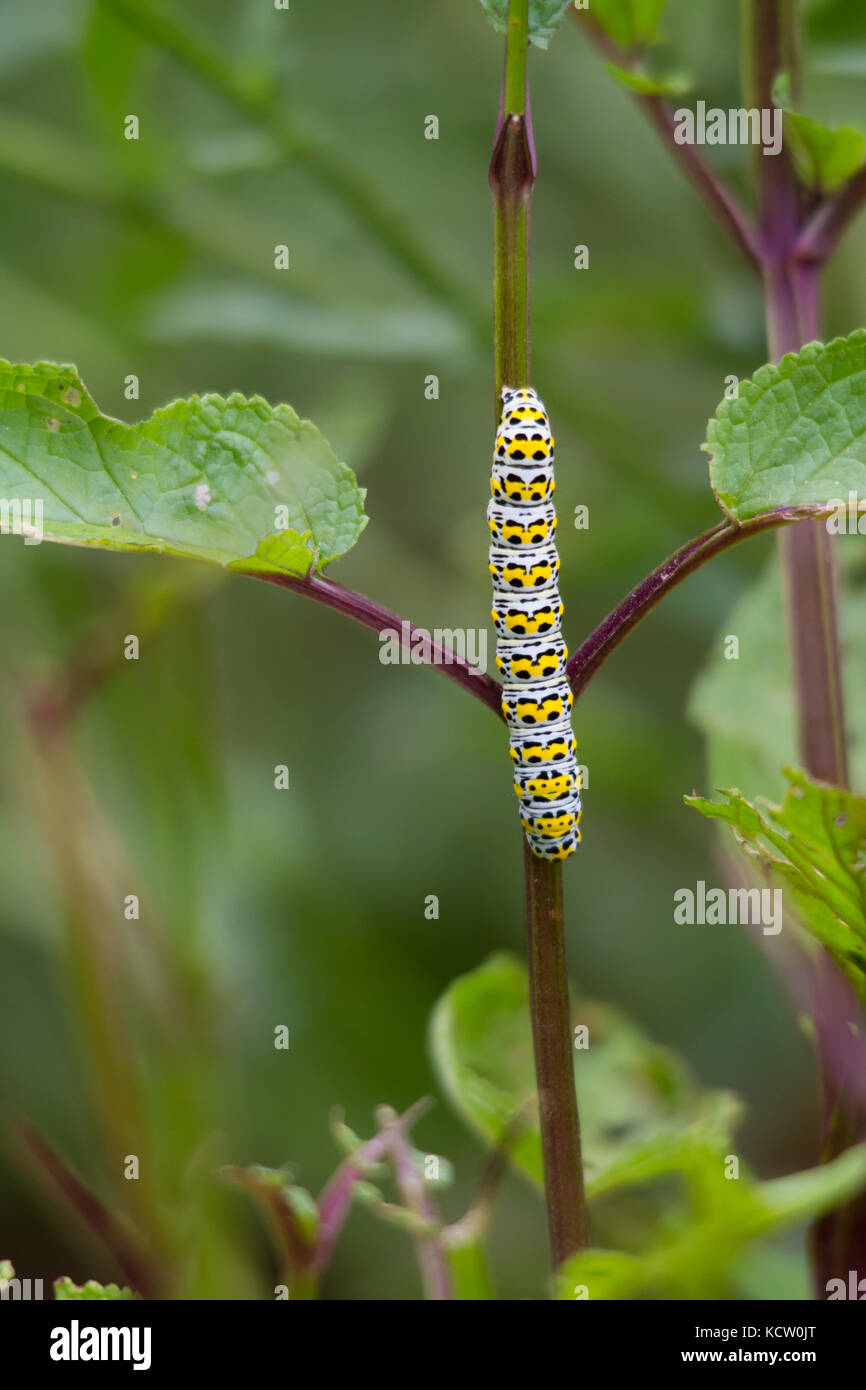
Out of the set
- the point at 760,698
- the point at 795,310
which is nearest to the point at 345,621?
the point at 760,698

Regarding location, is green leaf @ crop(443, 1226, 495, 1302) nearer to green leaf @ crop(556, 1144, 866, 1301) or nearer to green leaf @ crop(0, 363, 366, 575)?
green leaf @ crop(556, 1144, 866, 1301)

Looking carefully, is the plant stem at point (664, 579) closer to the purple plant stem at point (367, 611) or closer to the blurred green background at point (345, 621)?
the purple plant stem at point (367, 611)

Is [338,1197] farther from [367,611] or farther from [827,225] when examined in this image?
[827,225]

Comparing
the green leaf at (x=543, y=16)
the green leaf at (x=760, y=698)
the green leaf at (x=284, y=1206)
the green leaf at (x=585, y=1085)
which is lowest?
the green leaf at (x=284, y=1206)

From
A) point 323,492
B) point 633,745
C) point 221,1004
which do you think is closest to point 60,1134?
point 221,1004

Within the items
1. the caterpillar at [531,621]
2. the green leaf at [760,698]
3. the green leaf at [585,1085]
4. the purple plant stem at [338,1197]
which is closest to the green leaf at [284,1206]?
the purple plant stem at [338,1197]

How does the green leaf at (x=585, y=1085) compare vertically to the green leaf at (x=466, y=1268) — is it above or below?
above
